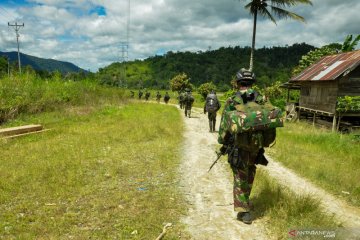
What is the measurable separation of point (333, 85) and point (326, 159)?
10.2 metres

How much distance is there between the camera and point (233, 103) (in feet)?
14.1

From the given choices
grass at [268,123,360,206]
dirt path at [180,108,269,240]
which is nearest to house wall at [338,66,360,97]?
grass at [268,123,360,206]

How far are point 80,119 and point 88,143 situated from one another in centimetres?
614

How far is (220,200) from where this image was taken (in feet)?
17.5

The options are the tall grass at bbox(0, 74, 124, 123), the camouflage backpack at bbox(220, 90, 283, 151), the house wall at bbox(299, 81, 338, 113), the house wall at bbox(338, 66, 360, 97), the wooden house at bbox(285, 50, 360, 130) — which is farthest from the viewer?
the house wall at bbox(299, 81, 338, 113)

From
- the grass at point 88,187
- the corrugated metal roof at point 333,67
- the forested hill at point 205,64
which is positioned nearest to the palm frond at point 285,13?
the corrugated metal roof at point 333,67

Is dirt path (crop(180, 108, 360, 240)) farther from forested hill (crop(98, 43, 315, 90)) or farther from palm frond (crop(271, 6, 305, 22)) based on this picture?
forested hill (crop(98, 43, 315, 90))

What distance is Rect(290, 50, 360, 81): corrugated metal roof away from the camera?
1588 centimetres

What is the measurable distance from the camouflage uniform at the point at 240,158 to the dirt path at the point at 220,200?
0.38 metres

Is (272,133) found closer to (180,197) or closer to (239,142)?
(239,142)

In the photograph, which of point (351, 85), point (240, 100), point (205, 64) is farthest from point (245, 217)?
point (205, 64)

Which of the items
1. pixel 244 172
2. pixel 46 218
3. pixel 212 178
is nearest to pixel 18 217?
pixel 46 218

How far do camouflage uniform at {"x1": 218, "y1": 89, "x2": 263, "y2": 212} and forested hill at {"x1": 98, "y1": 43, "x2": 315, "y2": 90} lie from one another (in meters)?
113

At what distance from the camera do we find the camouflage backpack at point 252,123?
12.7 ft
